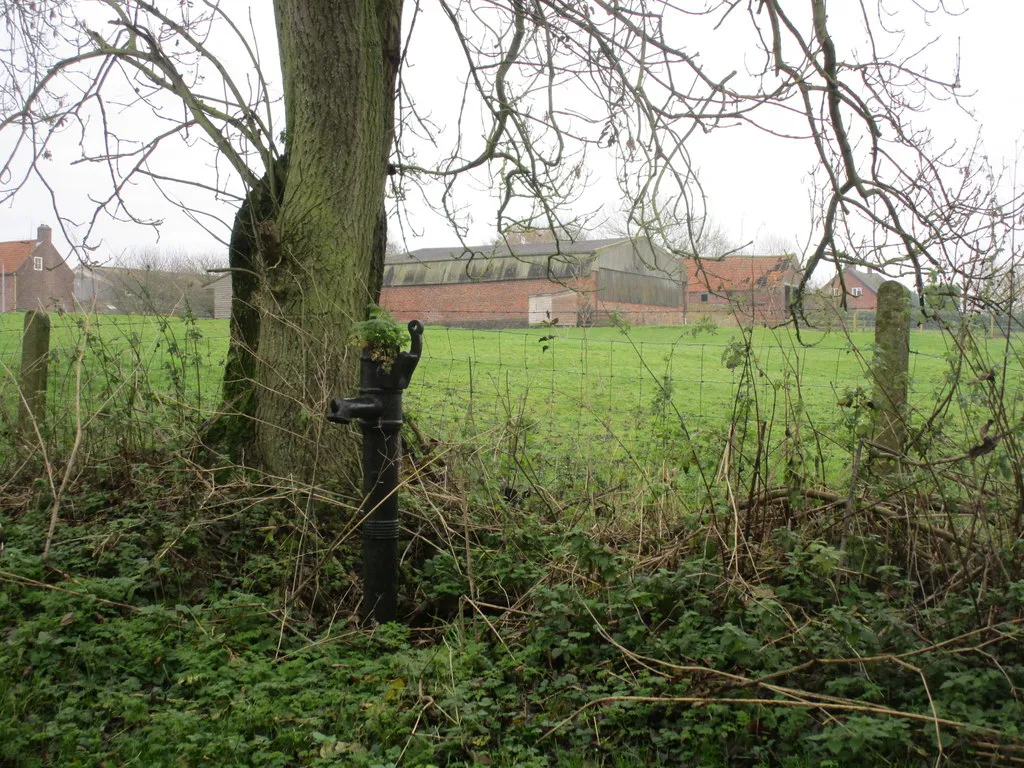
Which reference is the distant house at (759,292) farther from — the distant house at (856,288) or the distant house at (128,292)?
the distant house at (128,292)

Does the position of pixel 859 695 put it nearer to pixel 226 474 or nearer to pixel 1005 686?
pixel 1005 686

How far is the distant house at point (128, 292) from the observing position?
19.2ft

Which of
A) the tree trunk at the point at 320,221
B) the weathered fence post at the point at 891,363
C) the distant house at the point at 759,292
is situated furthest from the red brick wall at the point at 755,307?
the tree trunk at the point at 320,221

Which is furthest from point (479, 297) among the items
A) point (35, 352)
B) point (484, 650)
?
point (484, 650)

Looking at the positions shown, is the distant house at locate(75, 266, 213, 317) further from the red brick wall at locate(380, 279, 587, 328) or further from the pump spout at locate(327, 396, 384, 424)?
the red brick wall at locate(380, 279, 587, 328)

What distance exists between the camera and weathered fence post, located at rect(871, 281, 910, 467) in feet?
13.2

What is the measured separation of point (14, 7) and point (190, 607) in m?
5.08

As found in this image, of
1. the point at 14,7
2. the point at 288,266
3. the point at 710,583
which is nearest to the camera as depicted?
the point at 710,583

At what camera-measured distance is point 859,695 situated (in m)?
2.99

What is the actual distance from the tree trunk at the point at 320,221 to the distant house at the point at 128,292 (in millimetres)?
999

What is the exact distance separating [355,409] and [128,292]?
306 cm

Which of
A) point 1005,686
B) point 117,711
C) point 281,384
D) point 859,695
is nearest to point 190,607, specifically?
point 117,711

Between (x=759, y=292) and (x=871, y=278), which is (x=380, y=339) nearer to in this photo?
(x=759, y=292)

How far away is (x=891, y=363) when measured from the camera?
14.9 feet
